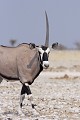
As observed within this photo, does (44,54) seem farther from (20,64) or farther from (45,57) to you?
(20,64)

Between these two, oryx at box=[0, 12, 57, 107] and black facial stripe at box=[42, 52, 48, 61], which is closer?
black facial stripe at box=[42, 52, 48, 61]

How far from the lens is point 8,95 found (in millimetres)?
19547

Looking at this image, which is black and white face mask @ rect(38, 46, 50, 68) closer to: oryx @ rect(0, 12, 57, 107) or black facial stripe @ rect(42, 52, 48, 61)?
black facial stripe @ rect(42, 52, 48, 61)

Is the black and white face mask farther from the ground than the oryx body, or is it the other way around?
the black and white face mask

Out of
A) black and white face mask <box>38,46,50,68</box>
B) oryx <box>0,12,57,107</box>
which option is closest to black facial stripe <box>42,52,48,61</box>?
black and white face mask <box>38,46,50,68</box>

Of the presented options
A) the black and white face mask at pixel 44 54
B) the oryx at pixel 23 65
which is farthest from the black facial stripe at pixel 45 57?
the oryx at pixel 23 65

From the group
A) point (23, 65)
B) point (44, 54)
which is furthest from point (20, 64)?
point (44, 54)

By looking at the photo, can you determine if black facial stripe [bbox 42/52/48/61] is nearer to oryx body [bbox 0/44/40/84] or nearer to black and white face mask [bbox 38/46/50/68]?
black and white face mask [bbox 38/46/50/68]

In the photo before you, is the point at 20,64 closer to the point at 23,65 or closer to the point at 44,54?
the point at 23,65

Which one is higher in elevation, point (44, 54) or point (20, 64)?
point (44, 54)

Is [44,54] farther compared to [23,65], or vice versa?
[23,65]

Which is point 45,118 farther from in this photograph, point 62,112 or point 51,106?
point 51,106

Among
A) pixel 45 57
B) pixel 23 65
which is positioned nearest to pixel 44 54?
pixel 45 57

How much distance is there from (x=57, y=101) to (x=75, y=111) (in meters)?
2.78
